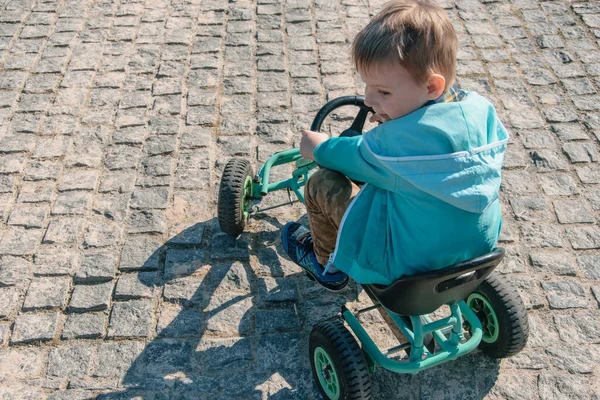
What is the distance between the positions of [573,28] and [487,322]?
3719 mm

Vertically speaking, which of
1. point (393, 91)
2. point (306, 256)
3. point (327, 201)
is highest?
point (393, 91)

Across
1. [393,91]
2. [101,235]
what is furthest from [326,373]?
[101,235]

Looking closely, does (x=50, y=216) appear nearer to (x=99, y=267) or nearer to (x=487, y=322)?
(x=99, y=267)

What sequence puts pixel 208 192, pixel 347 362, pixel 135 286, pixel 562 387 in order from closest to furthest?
pixel 347 362 < pixel 562 387 < pixel 135 286 < pixel 208 192

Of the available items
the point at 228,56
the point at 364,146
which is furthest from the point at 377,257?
the point at 228,56

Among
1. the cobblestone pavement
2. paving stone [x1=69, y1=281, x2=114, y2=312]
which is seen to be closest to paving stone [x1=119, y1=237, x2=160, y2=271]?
the cobblestone pavement

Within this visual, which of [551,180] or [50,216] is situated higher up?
[551,180]

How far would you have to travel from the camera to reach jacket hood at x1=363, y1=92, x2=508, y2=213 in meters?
2.47

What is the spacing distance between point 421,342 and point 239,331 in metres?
1.04

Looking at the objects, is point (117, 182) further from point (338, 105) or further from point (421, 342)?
point (421, 342)

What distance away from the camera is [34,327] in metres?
3.52

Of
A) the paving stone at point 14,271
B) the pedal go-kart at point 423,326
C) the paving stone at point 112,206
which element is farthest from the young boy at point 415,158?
the paving stone at point 14,271

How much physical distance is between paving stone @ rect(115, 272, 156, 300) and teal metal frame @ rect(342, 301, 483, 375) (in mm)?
1229

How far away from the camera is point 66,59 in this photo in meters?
5.55
